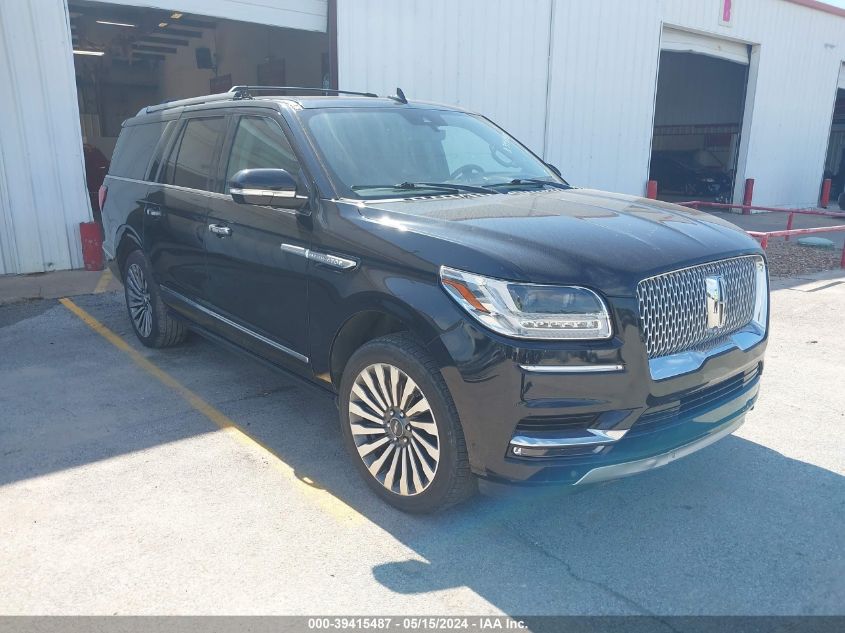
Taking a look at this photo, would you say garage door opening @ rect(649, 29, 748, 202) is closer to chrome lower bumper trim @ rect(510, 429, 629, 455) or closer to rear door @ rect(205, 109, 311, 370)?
rear door @ rect(205, 109, 311, 370)

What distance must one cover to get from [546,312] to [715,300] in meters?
0.92

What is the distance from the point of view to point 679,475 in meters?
3.69

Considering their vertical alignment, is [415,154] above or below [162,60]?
below

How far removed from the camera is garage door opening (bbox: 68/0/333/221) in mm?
15125

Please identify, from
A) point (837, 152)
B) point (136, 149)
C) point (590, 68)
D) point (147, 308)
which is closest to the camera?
point (147, 308)

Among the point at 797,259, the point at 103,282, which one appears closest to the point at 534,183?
the point at 103,282

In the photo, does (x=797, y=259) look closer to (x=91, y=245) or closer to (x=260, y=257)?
(x=260, y=257)

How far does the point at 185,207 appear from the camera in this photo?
15.3 feet

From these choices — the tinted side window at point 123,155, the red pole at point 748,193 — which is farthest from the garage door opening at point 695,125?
the tinted side window at point 123,155

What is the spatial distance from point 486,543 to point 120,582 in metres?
1.53

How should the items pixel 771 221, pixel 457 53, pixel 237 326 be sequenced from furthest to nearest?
pixel 771 221, pixel 457 53, pixel 237 326

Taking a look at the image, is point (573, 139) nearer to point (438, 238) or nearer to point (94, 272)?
point (94, 272)

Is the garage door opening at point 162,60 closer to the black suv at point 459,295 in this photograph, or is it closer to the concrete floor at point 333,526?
the black suv at point 459,295

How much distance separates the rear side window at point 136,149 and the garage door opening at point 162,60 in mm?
4941
